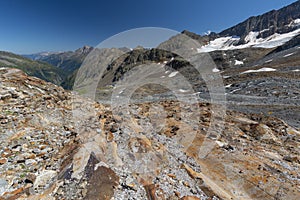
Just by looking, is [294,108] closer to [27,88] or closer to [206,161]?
[206,161]

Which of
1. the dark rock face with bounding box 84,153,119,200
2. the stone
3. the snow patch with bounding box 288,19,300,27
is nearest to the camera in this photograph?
the dark rock face with bounding box 84,153,119,200

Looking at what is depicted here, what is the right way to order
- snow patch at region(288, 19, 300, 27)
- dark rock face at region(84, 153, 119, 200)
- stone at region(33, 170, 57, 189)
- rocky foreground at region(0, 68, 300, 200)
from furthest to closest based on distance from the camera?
snow patch at region(288, 19, 300, 27) → rocky foreground at region(0, 68, 300, 200) → stone at region(33, 170, 57, 189) → dark rock face at region(84, 153, 119, 200)

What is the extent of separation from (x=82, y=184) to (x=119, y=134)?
4.73 meters

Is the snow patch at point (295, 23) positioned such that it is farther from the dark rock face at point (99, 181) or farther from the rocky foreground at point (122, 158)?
the dark rock face at point (99, 181)

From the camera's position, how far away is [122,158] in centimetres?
823

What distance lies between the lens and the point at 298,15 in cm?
18588

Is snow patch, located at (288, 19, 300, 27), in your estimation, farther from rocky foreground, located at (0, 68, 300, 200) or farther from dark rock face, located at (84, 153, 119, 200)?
dark rock face, located at (84, 153, 119, 200)

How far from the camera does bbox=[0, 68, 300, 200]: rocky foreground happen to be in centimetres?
627

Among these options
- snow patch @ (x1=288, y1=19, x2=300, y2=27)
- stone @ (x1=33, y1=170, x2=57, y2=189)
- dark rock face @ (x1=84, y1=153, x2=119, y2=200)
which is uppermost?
snow patch @ (x1=288, y1=19, x2=300, y2=27)

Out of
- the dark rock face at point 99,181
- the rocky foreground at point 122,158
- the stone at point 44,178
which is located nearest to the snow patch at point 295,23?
the rocky foreground at point 122,158

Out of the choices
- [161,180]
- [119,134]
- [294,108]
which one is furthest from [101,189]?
[294,108]

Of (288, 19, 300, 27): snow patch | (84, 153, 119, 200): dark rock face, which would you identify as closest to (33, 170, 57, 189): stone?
(84, 153, 119, 200): dark rock face

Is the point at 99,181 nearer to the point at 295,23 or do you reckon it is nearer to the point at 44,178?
the point at 44,178

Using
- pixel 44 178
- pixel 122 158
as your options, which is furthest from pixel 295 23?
pixel 44 178
